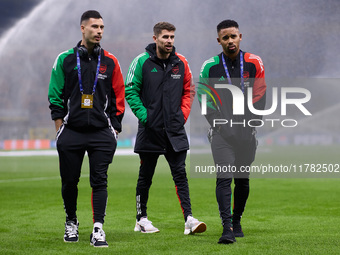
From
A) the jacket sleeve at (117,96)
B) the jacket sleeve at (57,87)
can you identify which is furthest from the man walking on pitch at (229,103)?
the jacket sleeve at (57,87)

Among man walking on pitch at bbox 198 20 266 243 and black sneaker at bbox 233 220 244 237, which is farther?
black sneaker at bbox 233 220 244 237

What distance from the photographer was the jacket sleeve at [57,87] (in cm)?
520

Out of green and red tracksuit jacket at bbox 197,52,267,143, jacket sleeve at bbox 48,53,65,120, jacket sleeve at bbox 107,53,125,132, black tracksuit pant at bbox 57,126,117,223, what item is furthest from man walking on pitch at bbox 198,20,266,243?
jacket sleeve at bbox 48,53,65,120

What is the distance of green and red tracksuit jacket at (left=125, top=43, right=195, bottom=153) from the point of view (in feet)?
18.8

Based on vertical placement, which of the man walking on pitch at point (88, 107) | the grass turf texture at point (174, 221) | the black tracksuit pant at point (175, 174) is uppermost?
the man walking on pitch at point (88, 107)

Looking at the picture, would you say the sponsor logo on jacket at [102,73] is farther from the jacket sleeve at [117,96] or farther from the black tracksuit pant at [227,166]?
the black tracksuit pant at [227,166]

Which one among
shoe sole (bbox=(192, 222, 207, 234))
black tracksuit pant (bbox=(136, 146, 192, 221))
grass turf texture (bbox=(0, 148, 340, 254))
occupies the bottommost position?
grass turf texture (bbox=(0, 148, 340, 254))

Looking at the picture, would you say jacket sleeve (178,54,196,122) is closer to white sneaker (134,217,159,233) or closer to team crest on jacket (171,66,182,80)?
team crest on jacket (171,66,182,80)

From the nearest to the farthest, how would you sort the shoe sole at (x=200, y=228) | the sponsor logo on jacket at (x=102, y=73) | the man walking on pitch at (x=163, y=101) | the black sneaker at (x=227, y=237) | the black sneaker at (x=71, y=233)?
the black sneaker at (x=227, y=237)
the sponsor logo on jacket at (x=102, y=73)
the black sneaker at (x=71, y=233)
the shoe sole at (x=200, y=228)
the man walking on pitch at (x=163, y=101)

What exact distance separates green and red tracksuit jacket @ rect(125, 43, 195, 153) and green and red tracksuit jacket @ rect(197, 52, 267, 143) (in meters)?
0.34

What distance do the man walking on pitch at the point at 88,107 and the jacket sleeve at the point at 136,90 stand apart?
356 mm

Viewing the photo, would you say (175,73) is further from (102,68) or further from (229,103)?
(102,68)

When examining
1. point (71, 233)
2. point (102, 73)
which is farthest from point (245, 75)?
point (71, 233)

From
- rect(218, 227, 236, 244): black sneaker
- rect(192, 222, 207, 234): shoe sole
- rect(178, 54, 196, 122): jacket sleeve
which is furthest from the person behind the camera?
rect(178, 54, 196, 122): jacket sleeve
